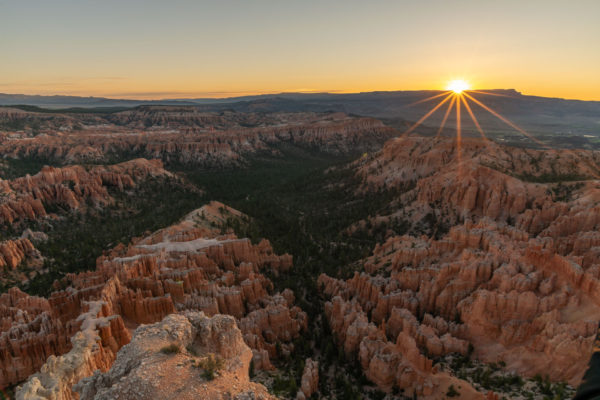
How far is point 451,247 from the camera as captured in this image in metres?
33.2

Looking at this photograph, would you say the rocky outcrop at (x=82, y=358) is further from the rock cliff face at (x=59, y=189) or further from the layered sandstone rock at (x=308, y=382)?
the rock cliff face at (x=59, y=189)

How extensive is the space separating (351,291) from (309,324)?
5634 mm

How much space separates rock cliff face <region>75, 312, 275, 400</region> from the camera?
31.5 feet

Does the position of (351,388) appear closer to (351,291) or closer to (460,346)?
(460,346)

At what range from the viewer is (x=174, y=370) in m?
10.4

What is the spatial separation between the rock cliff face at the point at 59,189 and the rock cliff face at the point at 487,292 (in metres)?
51.6

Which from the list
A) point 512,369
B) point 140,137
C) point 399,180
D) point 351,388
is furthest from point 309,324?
point 140,137

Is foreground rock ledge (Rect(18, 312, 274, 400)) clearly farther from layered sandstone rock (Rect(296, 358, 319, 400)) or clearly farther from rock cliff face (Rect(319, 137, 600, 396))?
rock cliff face (Rect(319, 137, 600, 396))

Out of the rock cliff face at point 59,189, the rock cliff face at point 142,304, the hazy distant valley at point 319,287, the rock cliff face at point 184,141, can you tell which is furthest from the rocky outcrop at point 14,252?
the rock cliff face at point 184,141

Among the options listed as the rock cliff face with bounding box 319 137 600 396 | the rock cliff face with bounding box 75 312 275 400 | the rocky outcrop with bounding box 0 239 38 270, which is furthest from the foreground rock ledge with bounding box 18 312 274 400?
the rocky outcrop with bounding box 0 239 38 270

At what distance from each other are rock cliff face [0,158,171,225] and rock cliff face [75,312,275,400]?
56337 millimetres

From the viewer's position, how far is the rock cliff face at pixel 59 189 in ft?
177

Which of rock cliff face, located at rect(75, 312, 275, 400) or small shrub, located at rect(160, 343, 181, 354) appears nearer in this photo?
rock cliff face, located at rect(75, 312, 275, 400)

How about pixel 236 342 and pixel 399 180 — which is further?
pixel 399 180
